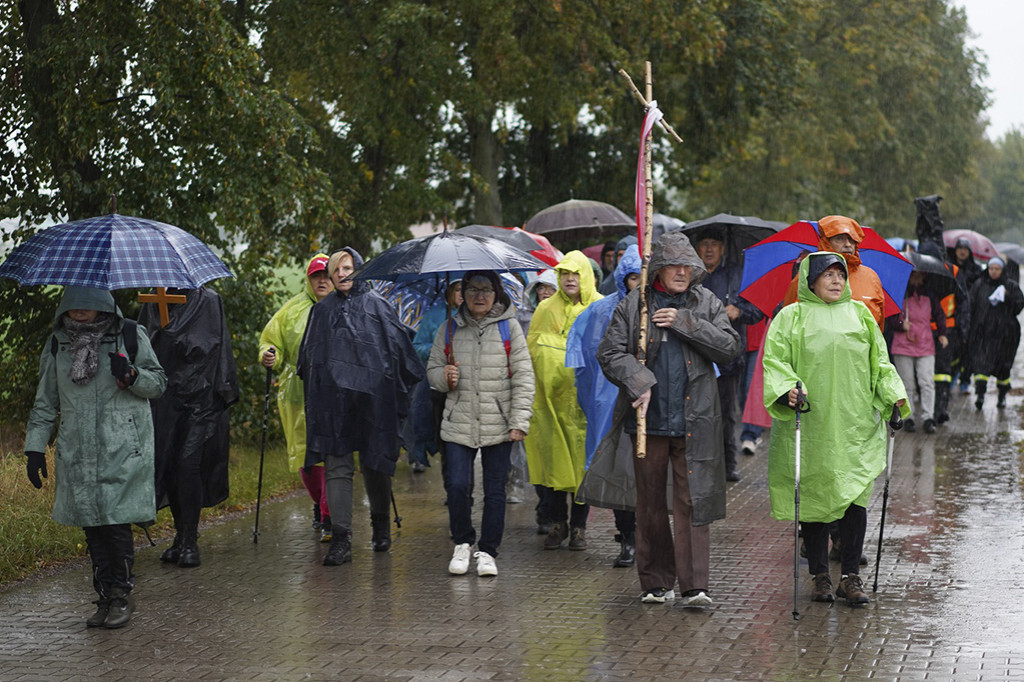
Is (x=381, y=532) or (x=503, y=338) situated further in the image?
(x=381, y=532)

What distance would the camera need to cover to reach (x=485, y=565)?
8.35m

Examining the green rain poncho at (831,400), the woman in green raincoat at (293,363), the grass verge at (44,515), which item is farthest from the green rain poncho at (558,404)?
the grass verge at (44,515)

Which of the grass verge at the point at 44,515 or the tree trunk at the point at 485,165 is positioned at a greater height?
the tree trunk at the point at 485,165

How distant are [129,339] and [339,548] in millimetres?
2140

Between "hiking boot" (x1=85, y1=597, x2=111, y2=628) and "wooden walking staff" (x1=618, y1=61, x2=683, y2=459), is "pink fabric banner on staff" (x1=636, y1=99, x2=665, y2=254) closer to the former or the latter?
"wooden walking staff" (x1=618, y1=61, x2=683, y2=459)

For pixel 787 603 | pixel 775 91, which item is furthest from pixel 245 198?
pixel 775 91

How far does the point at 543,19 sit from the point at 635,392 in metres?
15.5

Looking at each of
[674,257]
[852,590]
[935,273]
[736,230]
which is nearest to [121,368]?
[674,257]

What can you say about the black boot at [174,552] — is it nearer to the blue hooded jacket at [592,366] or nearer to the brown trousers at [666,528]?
the blue hooded jacket at [592,366]

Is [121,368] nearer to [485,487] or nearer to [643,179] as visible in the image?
[485,487]

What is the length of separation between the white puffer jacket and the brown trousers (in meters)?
1.13

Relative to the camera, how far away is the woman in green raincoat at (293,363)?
962 cm

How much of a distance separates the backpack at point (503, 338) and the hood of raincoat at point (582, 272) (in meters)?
0.87

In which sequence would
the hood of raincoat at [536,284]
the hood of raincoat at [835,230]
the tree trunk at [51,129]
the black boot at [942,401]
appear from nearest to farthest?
the hood of raincoat at [835,230], the hood of raincoat at [536,284], the tree trunk at [51,129], the black boot at [942,401]
